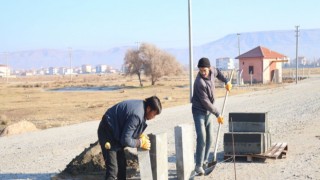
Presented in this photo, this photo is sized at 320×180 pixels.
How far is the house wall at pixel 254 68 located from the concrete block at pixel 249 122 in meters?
49.6

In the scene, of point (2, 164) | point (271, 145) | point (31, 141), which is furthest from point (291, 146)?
point (31, 141)

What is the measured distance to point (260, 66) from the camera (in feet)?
197

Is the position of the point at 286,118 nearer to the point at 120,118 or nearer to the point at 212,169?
the point at 212,169

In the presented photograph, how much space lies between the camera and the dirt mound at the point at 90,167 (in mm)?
9383

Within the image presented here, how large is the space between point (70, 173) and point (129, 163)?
1068 millimetres

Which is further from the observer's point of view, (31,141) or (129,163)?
(31,141)

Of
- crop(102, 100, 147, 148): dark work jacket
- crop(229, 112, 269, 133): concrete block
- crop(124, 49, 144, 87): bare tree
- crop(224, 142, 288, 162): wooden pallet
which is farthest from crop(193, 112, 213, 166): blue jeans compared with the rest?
crop(124, 49, 144, 87): bare tree

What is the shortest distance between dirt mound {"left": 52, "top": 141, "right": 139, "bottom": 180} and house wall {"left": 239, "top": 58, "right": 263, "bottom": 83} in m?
51.2

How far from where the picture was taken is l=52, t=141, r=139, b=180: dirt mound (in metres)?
9.38

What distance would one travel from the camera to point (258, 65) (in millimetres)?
60156

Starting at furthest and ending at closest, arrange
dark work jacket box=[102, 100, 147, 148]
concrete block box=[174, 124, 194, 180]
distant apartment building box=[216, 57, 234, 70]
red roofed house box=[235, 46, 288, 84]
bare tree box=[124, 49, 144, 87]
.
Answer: bare tree box=[124, 49, 144, 87] → red roofed house box=[235, 46, 288, 84] → distant apartment building box=[216, 57, 234, 70] → concrete block box=[174, 124, 194, 180] → dark work jacket box=[102, 100, 147, 148]

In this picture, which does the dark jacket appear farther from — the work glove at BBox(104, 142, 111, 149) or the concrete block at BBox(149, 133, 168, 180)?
the work glove at BBox(104, 142, 111, 149)

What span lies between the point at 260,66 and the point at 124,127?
179 feet

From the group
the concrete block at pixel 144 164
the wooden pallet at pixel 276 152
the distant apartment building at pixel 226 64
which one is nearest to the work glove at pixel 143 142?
the concrete block at pixel 144 164
